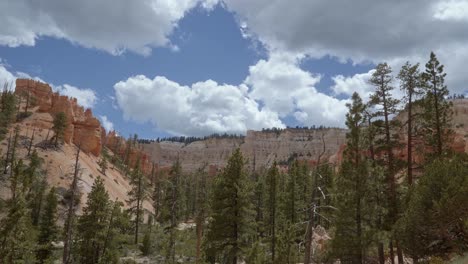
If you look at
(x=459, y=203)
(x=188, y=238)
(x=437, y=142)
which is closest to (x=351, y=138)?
(x=437, y=142)

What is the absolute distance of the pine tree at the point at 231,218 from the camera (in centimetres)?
2795

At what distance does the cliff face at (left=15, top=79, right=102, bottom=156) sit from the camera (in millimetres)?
102000

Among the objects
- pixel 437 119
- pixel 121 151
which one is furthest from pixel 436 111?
pixel 121 151

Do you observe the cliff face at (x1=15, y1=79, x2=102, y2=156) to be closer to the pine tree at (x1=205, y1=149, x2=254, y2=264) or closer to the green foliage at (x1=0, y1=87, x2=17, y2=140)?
the green foliage at (x1=0, y1=87, x2=17, y2=140)

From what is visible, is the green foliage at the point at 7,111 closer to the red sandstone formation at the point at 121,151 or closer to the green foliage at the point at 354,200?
the red sandstone formation at the point at 121,151

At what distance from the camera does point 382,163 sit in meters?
23.2

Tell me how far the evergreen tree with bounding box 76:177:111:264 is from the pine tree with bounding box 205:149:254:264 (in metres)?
9.68

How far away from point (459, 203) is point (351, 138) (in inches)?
326

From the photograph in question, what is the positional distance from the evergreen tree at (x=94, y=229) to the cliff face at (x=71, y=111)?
222ft

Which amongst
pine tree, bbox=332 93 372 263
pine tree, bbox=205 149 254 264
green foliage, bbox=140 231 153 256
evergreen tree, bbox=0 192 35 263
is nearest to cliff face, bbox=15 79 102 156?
green foliage, bbox=140 231 153 256

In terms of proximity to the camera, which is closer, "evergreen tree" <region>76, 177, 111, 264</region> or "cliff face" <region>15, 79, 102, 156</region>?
"evergreen tree" <region>76, 177, 111, 264</region>

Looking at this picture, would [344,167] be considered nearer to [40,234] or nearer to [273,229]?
[273,229]

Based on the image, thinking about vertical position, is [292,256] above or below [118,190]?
below

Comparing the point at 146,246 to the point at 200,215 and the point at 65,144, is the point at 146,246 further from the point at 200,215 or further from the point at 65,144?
the point at 65,144
